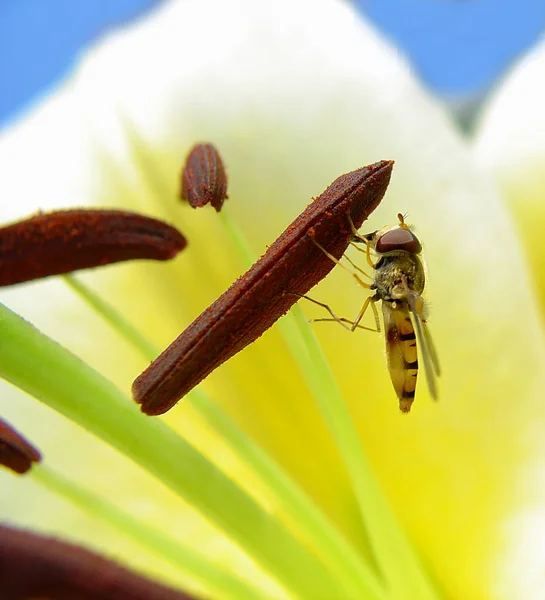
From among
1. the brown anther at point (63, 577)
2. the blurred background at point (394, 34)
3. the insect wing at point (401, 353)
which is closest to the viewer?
the brown anther at point (63, 577)

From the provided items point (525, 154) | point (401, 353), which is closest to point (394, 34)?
point (525, 154)

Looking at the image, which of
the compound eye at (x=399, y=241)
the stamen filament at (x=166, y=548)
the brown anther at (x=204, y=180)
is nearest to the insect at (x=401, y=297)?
the compound eye at (x=399, y=241)

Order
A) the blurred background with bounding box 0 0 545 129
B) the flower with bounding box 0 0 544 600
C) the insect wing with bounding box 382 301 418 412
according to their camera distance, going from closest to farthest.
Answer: the insect wing with bounding box 382 301 418 412
the flower with bounding box 0 0 544 600
the blurred background with bounding box 0 0 545 129

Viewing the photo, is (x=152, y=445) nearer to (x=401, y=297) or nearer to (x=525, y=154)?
(x=401, y=297)

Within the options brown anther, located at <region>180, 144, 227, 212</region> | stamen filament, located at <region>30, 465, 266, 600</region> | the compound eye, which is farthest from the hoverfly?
stamen filament, located at <region>30, 465, 266, 600</region>

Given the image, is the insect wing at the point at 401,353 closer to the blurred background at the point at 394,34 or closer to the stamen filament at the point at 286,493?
the stamen filament at the point at 286,493

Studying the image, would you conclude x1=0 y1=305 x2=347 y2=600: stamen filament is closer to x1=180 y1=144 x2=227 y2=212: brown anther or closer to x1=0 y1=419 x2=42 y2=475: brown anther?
x1=0 y1=419 x2=42 y2=475: brown anther
